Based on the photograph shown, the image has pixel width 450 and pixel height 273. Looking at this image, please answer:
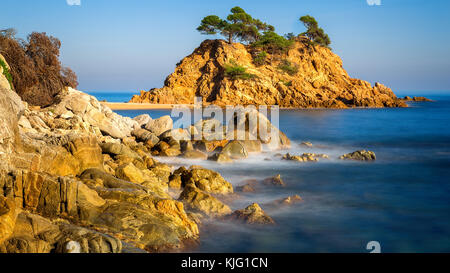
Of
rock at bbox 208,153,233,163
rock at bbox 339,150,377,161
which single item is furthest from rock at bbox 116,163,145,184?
rock at bbox 339,150,377,161

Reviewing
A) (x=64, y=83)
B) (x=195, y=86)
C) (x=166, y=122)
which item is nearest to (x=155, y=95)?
(x=195, y=86)

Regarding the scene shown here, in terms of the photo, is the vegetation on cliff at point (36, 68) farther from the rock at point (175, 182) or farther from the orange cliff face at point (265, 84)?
the orange cliff face at point (265, 84)

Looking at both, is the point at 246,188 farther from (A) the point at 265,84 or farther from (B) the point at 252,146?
(A) the point at 265,84

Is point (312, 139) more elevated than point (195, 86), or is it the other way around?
point (195, 86)

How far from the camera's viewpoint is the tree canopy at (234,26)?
59875mm

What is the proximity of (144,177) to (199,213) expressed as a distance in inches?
87.0

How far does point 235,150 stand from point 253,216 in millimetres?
7538

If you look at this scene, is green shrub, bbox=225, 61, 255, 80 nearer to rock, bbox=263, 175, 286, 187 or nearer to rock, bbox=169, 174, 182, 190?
rock, bbox=263, 175, 286, 187

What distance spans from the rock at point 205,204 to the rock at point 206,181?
1098mm

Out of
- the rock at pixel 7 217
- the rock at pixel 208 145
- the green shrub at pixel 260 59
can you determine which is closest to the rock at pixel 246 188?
the rock at pixel 208 145

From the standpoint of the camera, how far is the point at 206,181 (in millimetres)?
9766

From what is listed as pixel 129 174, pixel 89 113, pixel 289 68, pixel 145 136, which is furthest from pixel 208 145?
pixel 289 68

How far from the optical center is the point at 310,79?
61406mm

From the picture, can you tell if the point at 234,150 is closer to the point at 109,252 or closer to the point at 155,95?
the point at 109,252
